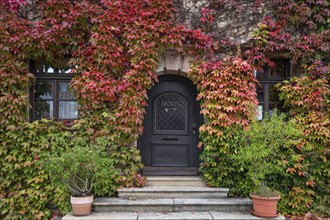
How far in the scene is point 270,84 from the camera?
228 inches

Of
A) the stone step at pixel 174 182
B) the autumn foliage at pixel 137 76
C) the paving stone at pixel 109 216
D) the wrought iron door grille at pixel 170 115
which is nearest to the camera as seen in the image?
the paving stone at pixel 109 216

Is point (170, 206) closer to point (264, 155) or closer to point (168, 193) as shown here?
point (168, 193)

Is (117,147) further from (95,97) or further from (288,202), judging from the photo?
(288,202)

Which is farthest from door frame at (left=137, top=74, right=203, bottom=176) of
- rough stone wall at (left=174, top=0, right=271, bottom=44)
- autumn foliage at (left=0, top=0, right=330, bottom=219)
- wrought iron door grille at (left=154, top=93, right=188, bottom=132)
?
rough stone wall at (left=174, top=0, right=271, bottom=44)

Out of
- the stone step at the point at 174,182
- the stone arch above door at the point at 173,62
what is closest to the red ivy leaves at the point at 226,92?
the stone arch above door at the point at 173,62

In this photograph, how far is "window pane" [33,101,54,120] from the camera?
5633 mm

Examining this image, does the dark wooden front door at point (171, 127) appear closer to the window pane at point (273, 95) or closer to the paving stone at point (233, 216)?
the paving stone at point (233, 216)

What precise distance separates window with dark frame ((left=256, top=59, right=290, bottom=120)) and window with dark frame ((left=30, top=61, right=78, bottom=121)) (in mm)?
3967

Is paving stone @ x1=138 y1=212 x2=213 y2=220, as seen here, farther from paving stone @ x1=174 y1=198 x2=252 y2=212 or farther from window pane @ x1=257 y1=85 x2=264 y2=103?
window pane @ x1=257 y1=85 x2=264 y2=103

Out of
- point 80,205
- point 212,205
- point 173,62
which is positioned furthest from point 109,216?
point 173,62

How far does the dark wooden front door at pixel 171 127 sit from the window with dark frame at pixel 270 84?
55.7 inches

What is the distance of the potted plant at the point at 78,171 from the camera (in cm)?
428

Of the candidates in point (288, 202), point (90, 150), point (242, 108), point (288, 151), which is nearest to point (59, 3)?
point (90, 150)

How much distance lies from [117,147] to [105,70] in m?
1.53
